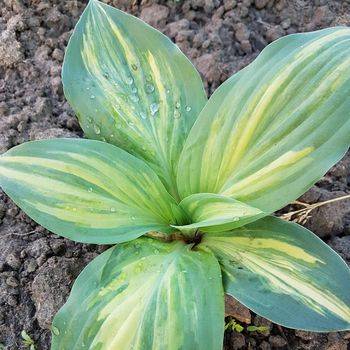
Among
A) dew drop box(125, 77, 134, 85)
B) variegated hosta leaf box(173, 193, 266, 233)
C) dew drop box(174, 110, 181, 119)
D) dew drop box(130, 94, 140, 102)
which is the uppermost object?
dew drop box(125, 77, 134, 85)

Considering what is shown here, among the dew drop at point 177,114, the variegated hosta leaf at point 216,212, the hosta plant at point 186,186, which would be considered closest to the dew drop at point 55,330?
the hosta plant at point 186,186

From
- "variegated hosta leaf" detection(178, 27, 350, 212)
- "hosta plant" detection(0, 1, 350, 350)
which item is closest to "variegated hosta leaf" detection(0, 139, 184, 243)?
"hosta plant" detection(0, 1, 350, 350)

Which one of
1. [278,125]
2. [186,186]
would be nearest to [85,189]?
[186,186]

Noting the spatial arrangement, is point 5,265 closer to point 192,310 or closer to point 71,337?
point 71,337

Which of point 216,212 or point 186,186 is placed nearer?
point 216,212

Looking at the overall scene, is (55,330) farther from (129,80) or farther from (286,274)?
(129,80)

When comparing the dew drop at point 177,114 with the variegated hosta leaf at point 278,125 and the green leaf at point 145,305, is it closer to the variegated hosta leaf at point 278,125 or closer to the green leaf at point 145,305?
the variegated hosta leaf at point 278,125

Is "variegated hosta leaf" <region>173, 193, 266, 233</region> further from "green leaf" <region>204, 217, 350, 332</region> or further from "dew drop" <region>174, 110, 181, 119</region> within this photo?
"dew drop" <region>174, 110, 181, 119</region>
